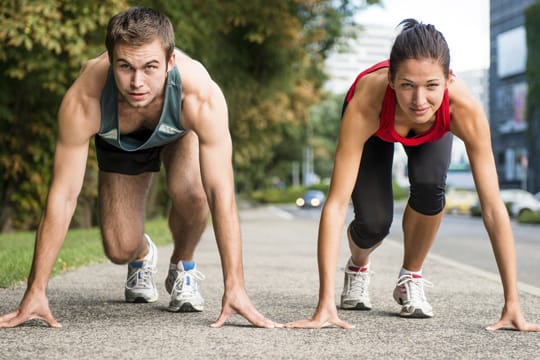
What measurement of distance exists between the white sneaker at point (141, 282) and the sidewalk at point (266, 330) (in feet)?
A: 0.36

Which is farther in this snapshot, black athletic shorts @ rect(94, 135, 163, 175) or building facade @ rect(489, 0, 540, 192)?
building facade @ rect(489, 0, 540, 192)

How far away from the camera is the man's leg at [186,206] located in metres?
4.86

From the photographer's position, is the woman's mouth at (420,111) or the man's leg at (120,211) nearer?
the woman's mouth at (420,111)

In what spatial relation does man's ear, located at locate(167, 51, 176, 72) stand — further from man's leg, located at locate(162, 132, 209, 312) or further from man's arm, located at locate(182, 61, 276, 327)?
man's leg, located at locate(162, 132, 209, 312)

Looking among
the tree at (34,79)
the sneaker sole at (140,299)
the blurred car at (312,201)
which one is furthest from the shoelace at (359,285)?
the blurred car at (312,201)

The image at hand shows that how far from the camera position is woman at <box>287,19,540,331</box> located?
3988 mm

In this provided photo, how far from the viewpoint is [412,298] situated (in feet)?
15.7

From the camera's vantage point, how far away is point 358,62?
648ft

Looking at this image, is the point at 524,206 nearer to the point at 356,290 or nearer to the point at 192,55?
the point at 192,55

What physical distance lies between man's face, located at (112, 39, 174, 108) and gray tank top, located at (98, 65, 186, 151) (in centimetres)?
13

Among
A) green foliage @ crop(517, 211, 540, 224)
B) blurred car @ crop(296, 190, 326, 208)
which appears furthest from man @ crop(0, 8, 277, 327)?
blurred car @ crop(296, 190, 326, 208)

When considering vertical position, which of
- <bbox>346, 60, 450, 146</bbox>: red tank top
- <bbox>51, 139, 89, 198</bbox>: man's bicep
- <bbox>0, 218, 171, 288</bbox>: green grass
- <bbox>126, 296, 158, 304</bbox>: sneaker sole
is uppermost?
<bbox>346, 60, 450, 146</bbox>: red tank top

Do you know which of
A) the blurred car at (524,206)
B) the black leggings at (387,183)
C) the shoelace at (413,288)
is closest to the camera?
the black leggings at (387,183)

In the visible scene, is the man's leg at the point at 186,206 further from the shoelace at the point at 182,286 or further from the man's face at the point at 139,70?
the man's face at the point at 139,70
